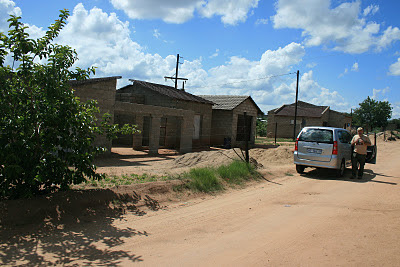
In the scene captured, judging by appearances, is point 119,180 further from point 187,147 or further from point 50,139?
point 187,147

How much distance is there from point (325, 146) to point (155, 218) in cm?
748

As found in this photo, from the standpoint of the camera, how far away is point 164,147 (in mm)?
20281

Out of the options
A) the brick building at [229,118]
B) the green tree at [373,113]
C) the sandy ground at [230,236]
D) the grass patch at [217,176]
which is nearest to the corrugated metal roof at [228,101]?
the brick building at [229,118]

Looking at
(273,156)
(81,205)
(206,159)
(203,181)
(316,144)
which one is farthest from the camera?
(273,156)

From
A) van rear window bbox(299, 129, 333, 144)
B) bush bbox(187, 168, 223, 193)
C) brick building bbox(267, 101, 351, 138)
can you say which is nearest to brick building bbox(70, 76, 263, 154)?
van rear window bbox(299, 129, 333, 144)

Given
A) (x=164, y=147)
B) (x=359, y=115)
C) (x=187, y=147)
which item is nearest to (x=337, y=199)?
(x=187, y=147)

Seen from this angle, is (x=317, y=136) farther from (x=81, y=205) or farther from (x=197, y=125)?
(x=197, y=125)

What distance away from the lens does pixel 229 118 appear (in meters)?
24.2

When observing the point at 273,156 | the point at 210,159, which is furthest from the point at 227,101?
the point at 210,159

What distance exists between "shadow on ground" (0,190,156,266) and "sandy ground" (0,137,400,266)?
0.01 meters

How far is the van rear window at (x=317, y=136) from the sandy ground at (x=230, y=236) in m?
3.64

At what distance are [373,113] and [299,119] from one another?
23.3m

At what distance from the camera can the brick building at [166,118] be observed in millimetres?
18188

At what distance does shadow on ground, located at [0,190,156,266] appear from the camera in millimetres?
Result: 4184
